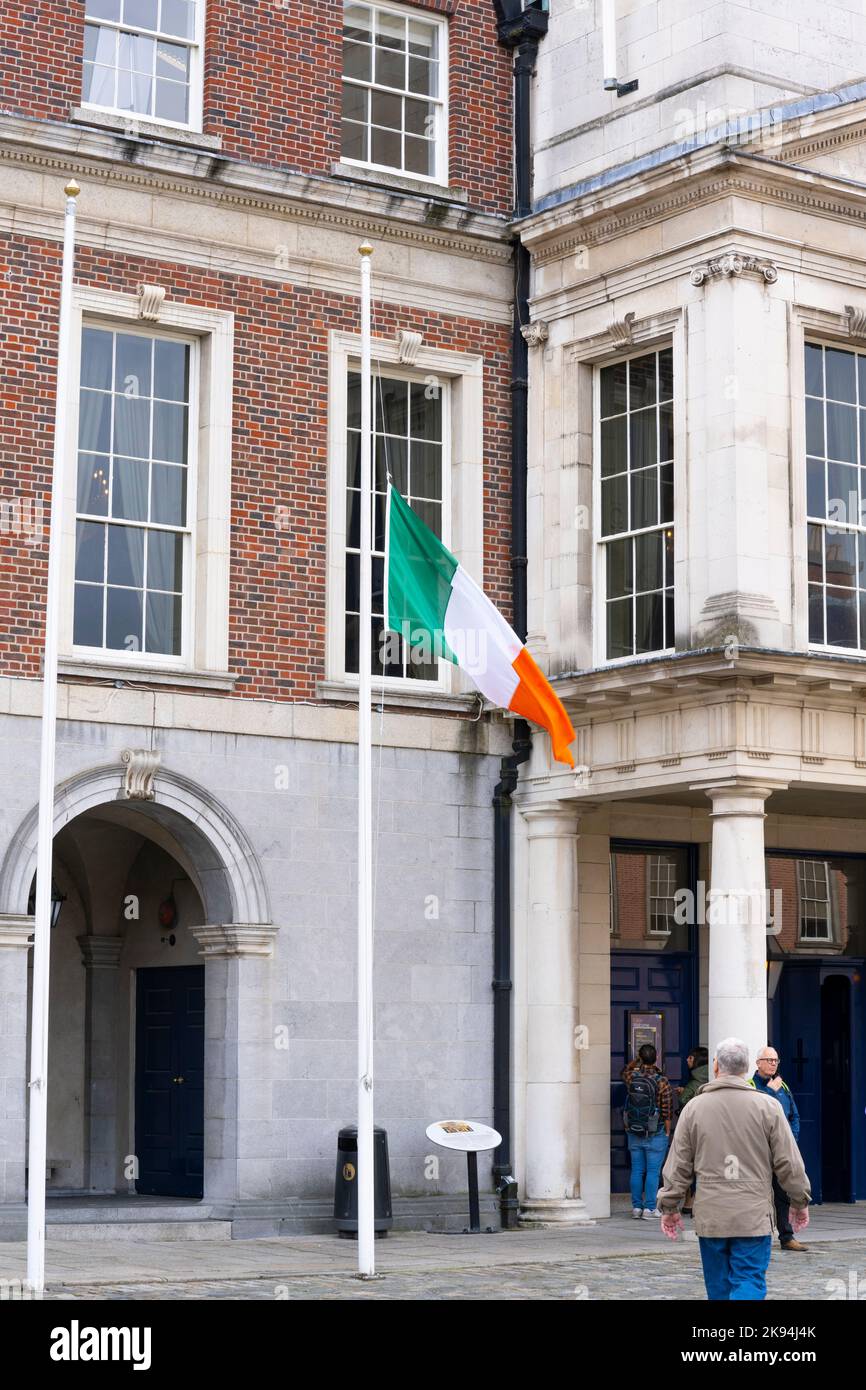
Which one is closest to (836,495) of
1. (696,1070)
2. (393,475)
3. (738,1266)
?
(393,475)

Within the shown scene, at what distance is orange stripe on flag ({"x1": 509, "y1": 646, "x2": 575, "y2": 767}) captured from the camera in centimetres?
1782

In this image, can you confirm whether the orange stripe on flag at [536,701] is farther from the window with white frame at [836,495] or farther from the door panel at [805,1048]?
the door panel at [805,1048]

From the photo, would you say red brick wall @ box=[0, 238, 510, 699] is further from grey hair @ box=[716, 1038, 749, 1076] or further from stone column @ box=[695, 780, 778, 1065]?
grey hair @ box=[716, 1038, 749, 1076]

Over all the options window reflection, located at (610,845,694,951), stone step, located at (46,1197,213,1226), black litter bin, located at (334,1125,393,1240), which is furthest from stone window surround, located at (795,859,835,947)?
stone step, located at (46,1197,213,1226)

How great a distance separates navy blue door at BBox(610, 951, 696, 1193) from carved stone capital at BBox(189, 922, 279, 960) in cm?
429

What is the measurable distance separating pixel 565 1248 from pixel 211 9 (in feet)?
36.7

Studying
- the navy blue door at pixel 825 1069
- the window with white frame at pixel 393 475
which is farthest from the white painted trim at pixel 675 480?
the navy blue door at pixel 825 1069

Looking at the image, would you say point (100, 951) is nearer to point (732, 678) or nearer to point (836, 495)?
point (732, 678)

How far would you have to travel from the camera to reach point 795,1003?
928 inches

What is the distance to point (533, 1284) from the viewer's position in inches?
621

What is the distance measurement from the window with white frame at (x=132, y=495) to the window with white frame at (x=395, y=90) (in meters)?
3.05

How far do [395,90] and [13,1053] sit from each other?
9.75 metres

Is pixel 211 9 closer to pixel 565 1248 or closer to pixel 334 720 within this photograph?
pixel 334 720

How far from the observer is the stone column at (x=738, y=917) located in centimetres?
1847
